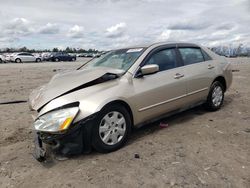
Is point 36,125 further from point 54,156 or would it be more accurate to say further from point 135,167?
point 135,167

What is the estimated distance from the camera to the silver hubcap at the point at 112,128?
375 cm

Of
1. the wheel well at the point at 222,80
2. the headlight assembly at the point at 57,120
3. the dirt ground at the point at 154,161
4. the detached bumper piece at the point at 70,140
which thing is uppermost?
the wheel well at the point at 222,80

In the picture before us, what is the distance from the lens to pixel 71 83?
12.9 feet

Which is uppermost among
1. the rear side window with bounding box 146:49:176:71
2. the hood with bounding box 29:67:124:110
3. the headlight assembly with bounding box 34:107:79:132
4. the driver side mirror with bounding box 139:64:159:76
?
the rear side window with bounding box 146:49:176:71

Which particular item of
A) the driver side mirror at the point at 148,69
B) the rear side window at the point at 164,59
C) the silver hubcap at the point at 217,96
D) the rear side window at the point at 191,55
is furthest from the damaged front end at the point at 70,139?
the silver hubcap at the point at 217,96

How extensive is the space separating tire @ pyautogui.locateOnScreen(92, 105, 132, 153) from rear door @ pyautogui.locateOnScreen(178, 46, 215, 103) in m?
1.72

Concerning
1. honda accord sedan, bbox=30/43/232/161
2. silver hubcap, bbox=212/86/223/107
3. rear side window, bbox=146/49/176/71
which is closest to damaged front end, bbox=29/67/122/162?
honda accord sedan, bbox=30/43/232/161

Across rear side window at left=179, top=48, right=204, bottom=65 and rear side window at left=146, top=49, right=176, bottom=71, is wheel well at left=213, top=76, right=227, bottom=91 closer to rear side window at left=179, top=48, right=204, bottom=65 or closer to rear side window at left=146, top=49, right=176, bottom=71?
rear side window at left=179, top=48, right=204, bottom=65

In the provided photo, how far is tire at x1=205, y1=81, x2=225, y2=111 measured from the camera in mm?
5715

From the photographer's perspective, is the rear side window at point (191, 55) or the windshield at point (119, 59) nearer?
the windshield at point (119, 59)

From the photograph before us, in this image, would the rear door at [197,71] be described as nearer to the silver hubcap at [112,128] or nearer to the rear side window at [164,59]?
the rear side window at [164,59]

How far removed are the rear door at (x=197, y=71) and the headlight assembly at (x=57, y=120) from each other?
2.53m

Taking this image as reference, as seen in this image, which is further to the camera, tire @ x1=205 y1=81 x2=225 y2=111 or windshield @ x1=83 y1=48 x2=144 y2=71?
tire @ x1=205 y1=81 x2=225 y2=111

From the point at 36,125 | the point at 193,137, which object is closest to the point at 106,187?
the point at 36,125
